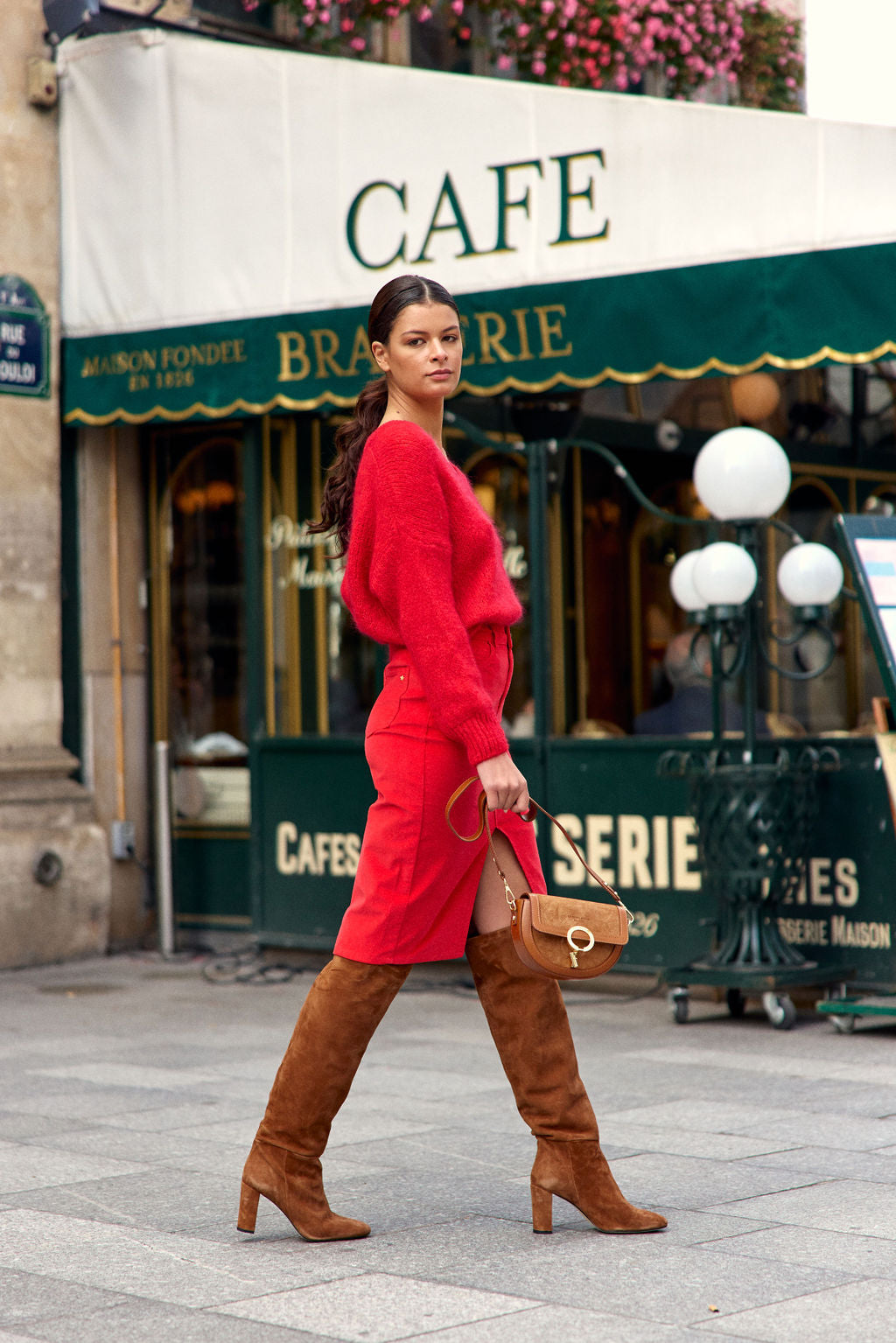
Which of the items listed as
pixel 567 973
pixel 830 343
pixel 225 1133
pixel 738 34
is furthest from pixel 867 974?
pixel 738 34

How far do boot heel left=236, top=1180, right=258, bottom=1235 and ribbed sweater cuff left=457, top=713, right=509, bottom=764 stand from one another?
3.53 ft

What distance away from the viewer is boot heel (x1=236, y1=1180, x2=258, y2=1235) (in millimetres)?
4051

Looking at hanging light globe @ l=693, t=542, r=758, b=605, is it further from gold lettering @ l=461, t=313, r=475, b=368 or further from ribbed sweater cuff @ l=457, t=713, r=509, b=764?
ribbed sweater cuff @ l=457, t=713, r=509, b=764

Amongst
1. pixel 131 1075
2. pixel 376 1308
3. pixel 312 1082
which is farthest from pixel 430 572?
pixel 131 1075

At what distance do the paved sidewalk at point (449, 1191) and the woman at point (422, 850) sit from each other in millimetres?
195

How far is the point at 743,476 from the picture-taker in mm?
7234

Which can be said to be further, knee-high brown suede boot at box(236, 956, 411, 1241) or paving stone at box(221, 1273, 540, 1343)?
knee-high brown suede boot at box(236, 956, 411, 1241)

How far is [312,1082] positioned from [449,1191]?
0.81m

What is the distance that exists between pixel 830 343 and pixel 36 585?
177 inches

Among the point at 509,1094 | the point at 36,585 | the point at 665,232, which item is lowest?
the point at 509,1094

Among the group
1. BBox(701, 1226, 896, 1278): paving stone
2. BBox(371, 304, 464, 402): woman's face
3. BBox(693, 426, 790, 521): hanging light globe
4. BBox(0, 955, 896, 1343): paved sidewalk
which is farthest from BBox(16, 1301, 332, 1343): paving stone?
BBox(693, 426, 790, 521): hanging light globe

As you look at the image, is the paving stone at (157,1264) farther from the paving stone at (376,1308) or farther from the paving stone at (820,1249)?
the paving stone at (820,1249)

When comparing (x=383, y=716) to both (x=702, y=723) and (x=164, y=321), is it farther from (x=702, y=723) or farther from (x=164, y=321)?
(x=164, y=321)

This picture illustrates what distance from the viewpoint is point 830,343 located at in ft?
23.5
